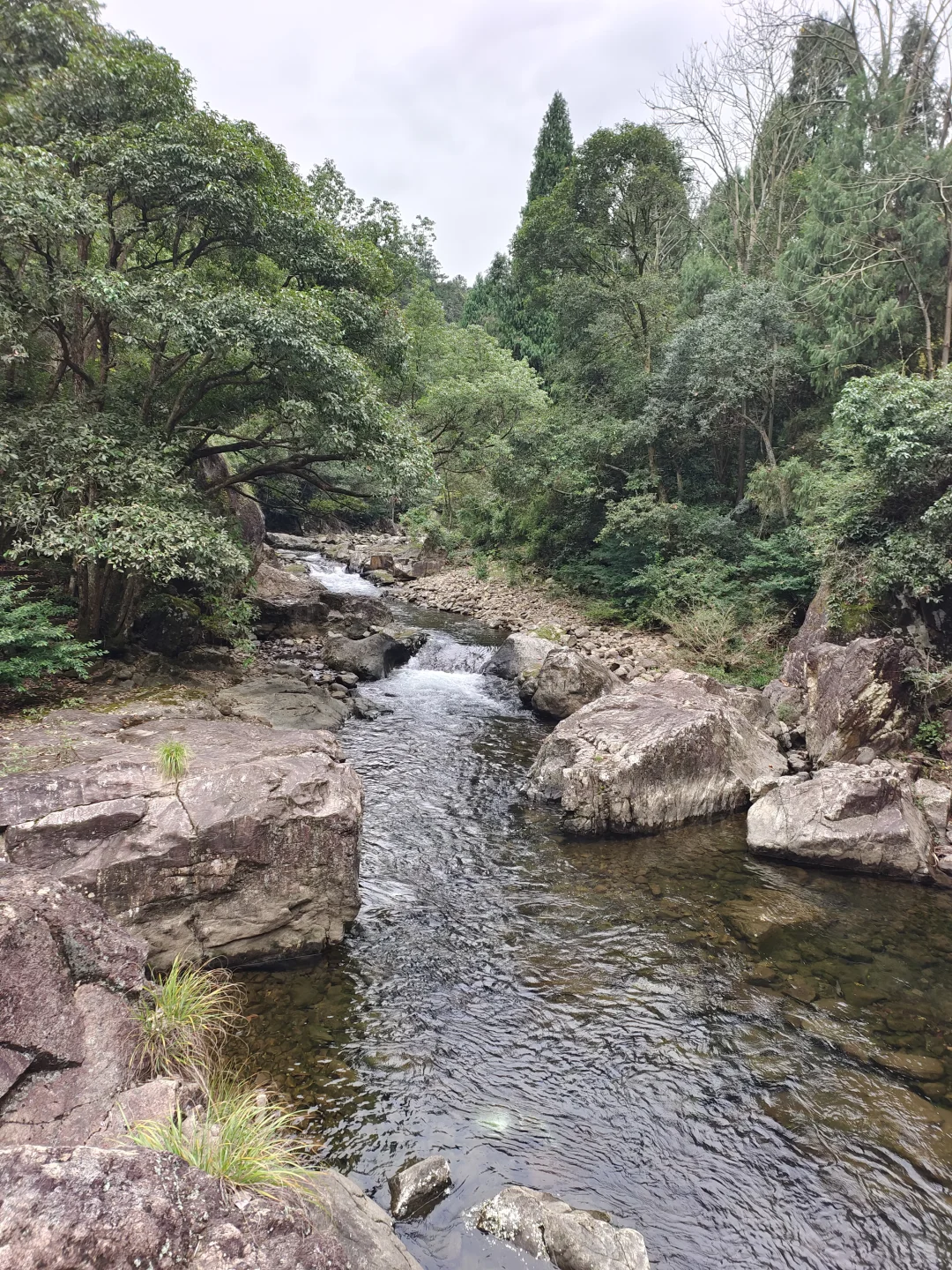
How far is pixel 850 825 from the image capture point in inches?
356

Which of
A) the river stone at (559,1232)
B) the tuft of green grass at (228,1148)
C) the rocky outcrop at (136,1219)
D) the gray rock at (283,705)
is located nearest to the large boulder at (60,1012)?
the tuft of green grass at (228,1148)

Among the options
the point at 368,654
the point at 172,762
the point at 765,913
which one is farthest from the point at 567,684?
the point at 172,762

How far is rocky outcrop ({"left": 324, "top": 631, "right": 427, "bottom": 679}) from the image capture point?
656 inches

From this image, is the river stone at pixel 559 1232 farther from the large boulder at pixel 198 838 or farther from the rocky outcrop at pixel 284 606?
the rocky outcrop at pixel 284 606

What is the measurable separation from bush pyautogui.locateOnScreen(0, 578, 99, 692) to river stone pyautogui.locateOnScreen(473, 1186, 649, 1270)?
819cm

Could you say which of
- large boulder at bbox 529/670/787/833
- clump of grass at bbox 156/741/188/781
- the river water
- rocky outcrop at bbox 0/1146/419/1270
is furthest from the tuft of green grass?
large boulder at bbox 529/670/787/833

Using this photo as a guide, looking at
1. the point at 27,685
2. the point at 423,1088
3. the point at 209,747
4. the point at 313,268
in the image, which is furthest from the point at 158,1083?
the point at 313,268

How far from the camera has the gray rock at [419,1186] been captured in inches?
166

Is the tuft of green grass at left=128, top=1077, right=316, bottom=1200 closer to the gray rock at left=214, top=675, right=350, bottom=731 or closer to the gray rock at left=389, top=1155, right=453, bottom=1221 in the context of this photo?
the gray rock at left=389, top=1155, right=453, bottom=1221

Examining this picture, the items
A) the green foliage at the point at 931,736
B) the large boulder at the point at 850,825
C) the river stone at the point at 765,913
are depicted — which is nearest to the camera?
the river stone at the point at 765,913

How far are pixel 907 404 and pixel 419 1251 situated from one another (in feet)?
46.1

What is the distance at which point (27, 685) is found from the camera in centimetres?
927

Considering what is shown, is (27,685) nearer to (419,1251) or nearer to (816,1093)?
(419,1251)

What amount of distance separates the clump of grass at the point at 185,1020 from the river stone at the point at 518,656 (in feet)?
37.3
